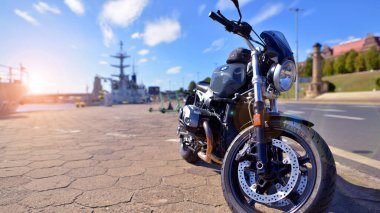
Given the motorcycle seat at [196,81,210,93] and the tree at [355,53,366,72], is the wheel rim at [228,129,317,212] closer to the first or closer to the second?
the motorcycle seat at [196,81,210,93]

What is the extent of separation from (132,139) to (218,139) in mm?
2514

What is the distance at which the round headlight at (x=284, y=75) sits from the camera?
5.30 ft

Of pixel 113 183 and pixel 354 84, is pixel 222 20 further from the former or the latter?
pixel 354 84

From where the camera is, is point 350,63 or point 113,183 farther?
point 350,63

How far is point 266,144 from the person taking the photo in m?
1.54

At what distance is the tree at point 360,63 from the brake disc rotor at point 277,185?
7421cm

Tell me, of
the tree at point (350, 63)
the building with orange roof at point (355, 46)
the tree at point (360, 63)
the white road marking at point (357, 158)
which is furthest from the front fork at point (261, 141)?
the building with orange roof at point (355, 46)

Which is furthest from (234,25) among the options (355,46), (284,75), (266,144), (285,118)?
(355,46)

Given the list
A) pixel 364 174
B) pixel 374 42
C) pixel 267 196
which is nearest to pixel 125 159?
pixel 267 196

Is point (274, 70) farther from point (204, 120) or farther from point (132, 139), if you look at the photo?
point (132, 139)

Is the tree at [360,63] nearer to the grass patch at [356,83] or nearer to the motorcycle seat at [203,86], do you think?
the grass patch at [356,83]

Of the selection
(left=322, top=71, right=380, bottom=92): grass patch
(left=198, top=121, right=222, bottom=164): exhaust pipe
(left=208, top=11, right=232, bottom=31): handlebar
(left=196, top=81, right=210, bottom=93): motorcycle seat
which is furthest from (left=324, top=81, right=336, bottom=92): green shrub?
(left=208, top=11, right=232, bottom=31): handlebar

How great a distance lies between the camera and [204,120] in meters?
2.16

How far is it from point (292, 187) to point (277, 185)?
4.9 inches
